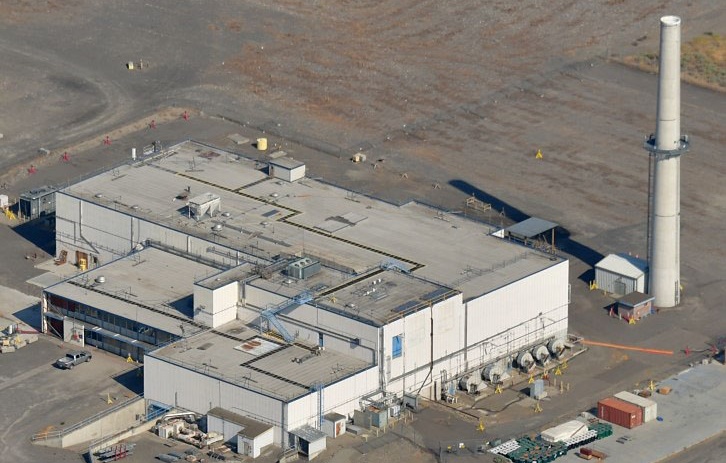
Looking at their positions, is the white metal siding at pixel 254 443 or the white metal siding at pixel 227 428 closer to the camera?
the white metal siding at pixel 254 443

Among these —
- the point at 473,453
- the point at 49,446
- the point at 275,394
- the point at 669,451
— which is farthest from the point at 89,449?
the point at 669,451

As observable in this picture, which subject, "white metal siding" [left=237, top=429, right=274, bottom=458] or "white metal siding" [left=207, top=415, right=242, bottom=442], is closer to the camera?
"white metal siding" [left=237, top=429, right=274, bottom=458]

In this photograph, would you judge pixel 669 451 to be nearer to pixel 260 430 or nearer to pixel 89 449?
pixel 260 430

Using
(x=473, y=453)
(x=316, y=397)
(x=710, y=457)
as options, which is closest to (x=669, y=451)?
(x=710, y=457)

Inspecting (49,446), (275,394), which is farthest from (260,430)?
(49,446)

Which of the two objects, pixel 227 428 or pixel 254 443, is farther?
pixel 227 428

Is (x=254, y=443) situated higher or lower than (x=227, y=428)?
lower

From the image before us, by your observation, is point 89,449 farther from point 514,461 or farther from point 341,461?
point 514,461
